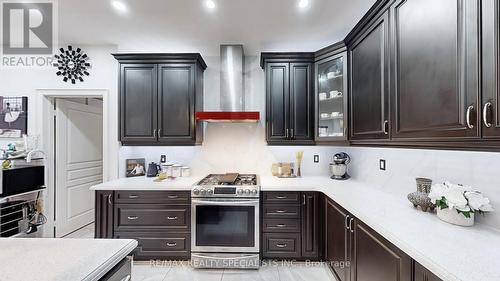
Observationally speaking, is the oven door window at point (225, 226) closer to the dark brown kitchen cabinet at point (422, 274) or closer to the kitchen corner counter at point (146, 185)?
the kitchen corner counter at point (146, 185)

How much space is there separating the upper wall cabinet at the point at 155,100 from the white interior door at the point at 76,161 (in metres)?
1.36

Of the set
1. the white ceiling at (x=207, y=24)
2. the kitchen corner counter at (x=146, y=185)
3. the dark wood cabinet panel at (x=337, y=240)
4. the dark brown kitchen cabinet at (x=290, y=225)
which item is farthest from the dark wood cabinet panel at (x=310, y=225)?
the white ceiling at (x=207, y=24)

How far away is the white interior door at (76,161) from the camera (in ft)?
11.3

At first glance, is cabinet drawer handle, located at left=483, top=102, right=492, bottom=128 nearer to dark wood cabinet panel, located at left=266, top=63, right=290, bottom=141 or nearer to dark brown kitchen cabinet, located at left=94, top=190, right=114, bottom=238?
dark wood cabinet panel, located at left=266, top=63, right=290, bottom=141

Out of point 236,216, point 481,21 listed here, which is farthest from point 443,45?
point 236,216

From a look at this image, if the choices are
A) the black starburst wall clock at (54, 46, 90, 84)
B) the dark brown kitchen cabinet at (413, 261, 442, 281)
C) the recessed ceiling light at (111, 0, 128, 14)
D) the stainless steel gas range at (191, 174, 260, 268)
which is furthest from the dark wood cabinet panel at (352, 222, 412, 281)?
the black starburst wall clock at (54, 46, 90, 84)

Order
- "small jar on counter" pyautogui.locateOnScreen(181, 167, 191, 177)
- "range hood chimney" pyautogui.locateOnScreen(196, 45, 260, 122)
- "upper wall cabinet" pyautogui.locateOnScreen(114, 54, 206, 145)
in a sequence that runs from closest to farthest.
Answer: "upper wall cabinet" pyautogui.locateOnScreen(114, 54, 206, 145)
"range hood chimney" pyautogui.locateOnScreen(196, 45, 260, 122)
"small jar on counter" pyautogui.locateOnScreen(181, 167, 191, 177)

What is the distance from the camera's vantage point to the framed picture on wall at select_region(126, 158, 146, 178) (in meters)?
3.14

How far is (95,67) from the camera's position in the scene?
10.5 feet

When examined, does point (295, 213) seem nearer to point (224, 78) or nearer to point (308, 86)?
point (308, 86)

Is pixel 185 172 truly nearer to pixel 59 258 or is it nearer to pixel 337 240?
pixel 337 240

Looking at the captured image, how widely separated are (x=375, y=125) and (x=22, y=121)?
14.4 feet

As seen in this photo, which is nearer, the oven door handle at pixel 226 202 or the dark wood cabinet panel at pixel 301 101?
the oven door handle at pixel 226 202

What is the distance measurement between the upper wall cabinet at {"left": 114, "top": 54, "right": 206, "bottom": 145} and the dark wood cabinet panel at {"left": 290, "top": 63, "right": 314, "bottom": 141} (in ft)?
4.20
